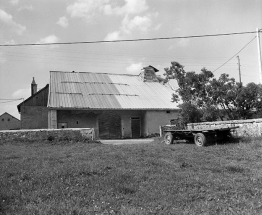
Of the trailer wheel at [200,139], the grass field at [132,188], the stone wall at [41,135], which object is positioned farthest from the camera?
the stone wall at [41,135]

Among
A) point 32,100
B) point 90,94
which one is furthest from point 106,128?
point 32,100

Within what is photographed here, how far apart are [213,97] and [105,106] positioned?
931cm

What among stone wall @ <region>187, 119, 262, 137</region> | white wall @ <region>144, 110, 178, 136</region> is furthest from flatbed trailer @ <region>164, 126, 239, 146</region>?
white wall @ <region>144, 110, 178, 136</region>

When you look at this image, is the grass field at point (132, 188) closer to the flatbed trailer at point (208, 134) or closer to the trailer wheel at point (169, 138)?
the flatbed trailer at point (208, 134)

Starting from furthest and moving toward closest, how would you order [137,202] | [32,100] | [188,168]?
[32,100] < [188,168] < [137,202]

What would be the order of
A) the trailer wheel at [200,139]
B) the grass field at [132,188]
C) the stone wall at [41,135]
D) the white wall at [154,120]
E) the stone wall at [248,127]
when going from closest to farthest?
1. the grass field at [132,188]
2. the trailer wheel at [200,139]
3. the stone wall at [248,127]
4. the stone wall at [41,135]
5. the white wall at [154,120]

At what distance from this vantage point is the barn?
73.0 feet

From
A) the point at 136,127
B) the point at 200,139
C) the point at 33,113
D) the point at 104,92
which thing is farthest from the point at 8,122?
the point at 200,139

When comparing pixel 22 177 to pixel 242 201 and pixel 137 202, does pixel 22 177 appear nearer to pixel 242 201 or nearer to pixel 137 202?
pixel 137 202

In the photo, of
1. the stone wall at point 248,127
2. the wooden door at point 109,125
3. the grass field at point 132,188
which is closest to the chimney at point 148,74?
the wooden door at point 109,125

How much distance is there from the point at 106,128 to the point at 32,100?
11.1 meters

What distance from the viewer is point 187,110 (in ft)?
64.7

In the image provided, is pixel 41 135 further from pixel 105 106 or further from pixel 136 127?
pixel 136 127

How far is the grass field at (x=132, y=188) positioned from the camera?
449 centimetres
